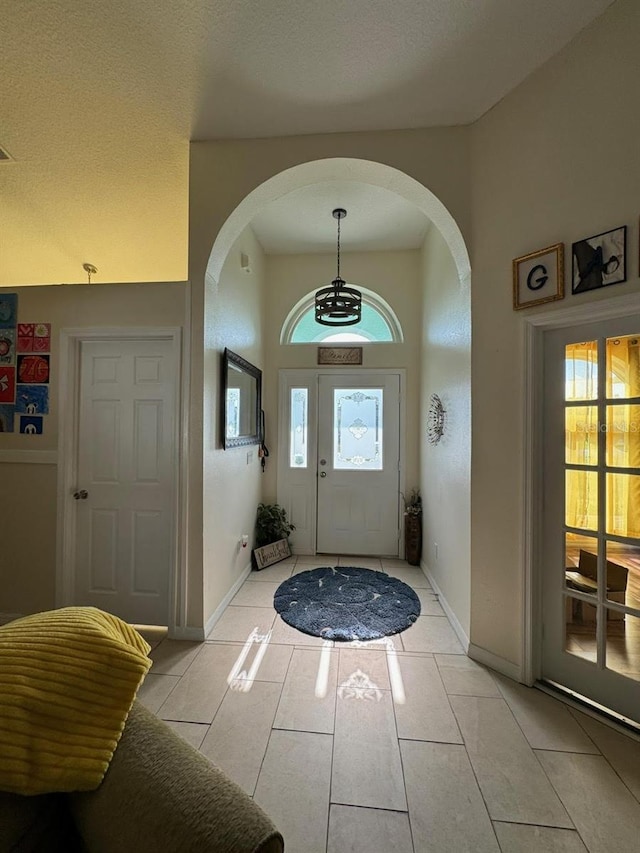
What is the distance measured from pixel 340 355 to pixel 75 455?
270 centimetres

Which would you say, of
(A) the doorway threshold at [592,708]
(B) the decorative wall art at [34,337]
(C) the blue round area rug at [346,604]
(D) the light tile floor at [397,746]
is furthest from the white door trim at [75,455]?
(A) the doorway threshold at [592,708]

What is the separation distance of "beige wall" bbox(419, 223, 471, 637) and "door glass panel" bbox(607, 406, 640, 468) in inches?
28.2

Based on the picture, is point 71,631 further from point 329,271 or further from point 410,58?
point 329,271

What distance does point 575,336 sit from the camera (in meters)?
1.96

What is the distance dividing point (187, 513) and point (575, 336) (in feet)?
8.10

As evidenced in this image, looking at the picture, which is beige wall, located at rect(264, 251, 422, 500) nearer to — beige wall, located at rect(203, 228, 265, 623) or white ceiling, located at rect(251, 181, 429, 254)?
white ceiling, located at rect(251, 181, 429, 254)

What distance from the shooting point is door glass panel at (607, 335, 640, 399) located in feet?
5.77

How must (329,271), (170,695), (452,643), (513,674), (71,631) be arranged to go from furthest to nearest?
(329,271), (452,643), (513,674), (170,695), (71,631)

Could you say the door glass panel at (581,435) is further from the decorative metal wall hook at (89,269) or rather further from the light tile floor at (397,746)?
the decorative metal wall hook at (89,269)

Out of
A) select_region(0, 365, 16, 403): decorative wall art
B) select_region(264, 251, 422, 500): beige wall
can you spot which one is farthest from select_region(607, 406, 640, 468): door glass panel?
select_region(0, 365, 16, 403): decorative wall art

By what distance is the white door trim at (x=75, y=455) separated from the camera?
2459 millimetres

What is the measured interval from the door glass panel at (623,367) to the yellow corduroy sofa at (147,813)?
2.09 meters

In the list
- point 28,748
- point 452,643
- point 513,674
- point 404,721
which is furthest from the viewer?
point 452,643

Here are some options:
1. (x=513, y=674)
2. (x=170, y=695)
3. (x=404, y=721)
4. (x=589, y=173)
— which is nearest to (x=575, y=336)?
(x=589, y=173)
